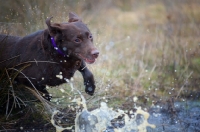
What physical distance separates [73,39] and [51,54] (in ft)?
1.09

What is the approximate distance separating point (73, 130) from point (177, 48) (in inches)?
137

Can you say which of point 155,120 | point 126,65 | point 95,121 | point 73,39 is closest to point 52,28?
point 73,39

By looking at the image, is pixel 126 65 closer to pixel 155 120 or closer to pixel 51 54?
pixel 155 120

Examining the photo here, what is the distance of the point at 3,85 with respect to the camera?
468cm

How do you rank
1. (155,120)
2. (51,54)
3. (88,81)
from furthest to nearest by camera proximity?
(155,120), (88,81), (51,54)

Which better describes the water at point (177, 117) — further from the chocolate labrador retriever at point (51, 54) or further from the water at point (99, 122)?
the chocolate labrador retriever at point (51, 54)

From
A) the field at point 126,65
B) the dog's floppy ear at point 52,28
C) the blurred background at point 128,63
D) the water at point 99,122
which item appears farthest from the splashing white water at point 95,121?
the dog's floppy ear at point 52,28

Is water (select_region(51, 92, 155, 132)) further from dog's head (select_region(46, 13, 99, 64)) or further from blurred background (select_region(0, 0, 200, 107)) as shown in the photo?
dog's head (select_region(46, 13, 99, 64))

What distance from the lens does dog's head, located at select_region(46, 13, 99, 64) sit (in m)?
4.62

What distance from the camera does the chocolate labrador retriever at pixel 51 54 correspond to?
4.66 metres

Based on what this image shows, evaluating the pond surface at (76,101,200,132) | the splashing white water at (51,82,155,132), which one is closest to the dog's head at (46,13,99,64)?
the splashing white water at (51,82,155,132)

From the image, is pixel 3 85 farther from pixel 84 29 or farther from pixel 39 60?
pixel 84 29

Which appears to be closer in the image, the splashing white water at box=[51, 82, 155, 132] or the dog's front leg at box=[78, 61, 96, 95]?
the splashing white water at box=[51, 82, 155, 132]

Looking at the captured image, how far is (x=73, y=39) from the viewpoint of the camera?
4.66 m
